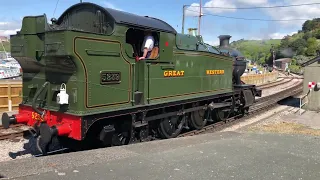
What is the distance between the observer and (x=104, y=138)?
6082mm

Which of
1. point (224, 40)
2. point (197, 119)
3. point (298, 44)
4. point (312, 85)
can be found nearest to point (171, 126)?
point (197, 119)

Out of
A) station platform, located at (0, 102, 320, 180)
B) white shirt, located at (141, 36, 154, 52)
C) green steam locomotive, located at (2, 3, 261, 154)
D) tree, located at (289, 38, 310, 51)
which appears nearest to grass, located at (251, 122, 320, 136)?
station platform, located at (0, 102, 320, 180)

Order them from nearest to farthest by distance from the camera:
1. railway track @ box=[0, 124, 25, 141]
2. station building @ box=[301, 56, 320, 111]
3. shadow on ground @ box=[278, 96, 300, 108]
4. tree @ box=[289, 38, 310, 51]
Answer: railway track @ box=[0, 124, 25, 141] < station building @ box=[301, 56, 320, 111] < shadow on ground @ box=[278, 96, 300, 108] < tree @ box=[289, 38, 310, 51]

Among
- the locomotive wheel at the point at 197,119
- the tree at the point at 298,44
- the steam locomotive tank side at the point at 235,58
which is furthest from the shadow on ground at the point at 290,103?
the tree at the point at 298,44

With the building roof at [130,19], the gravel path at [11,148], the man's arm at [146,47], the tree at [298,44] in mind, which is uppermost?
the tree at [298,44]

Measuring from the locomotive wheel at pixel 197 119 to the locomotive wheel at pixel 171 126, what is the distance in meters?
0.59

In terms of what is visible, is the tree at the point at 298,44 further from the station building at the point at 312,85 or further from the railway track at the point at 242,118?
the station building at the point at 312,85

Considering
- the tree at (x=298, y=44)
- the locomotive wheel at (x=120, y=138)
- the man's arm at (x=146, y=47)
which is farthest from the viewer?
the tree at (x=298, y=44)

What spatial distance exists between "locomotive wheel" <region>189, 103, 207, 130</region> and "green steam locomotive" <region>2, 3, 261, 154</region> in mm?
595

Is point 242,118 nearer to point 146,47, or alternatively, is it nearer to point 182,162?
point 146,47

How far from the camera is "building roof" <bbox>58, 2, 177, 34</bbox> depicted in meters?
6.16

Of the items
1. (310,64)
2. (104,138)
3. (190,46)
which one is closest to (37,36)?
(104,138)

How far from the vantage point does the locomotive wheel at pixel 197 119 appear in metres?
9.38

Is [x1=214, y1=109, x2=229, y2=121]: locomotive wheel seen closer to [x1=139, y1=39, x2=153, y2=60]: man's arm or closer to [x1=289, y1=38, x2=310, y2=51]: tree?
[x1=139, y1=39, x2=153, y2=60]: man's arm
